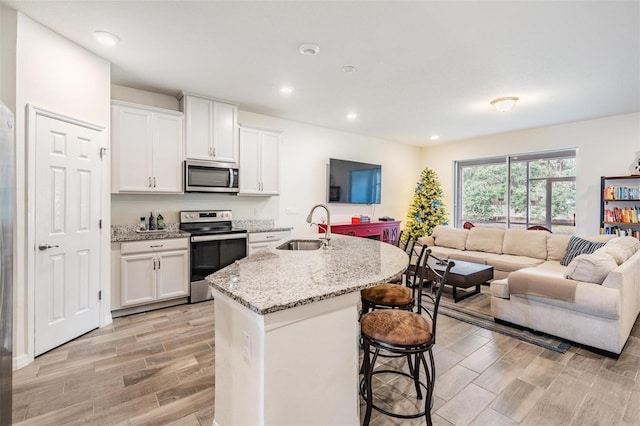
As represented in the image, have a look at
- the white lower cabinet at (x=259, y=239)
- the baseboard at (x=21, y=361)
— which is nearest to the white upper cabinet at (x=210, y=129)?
the white lower cabinet at (x=259, y=239)

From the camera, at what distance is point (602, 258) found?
2760 mm

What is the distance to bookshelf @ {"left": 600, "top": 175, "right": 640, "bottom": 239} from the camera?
4652 millimetres

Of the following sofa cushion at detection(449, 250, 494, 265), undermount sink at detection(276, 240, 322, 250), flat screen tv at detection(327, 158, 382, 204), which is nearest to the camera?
undermount sink at detection(276, 240, 322, 250)

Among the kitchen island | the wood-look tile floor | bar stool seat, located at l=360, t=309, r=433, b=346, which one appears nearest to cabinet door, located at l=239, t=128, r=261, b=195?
the wood-look tile floor

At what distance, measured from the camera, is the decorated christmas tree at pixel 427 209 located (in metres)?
6.86

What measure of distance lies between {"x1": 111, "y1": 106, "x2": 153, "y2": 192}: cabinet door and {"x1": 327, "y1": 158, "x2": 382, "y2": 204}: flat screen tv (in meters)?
3.08

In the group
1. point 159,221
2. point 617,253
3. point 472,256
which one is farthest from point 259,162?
point 617,253

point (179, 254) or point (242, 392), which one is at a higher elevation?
point (179, 254)

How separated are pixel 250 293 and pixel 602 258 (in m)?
3.25

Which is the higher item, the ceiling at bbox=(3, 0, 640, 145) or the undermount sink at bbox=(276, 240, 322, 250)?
the ceiling at bbox=(3, 0, 640, 145)

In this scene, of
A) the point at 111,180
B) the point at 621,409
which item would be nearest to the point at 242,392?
the point at 621,409

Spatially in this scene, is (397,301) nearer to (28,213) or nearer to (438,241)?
(28,213)

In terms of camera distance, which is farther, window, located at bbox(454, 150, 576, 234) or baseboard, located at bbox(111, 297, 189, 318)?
window, located at bbox(454, 150, 576, 234)

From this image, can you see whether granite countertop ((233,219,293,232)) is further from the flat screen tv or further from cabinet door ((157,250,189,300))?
the flat screen tv
